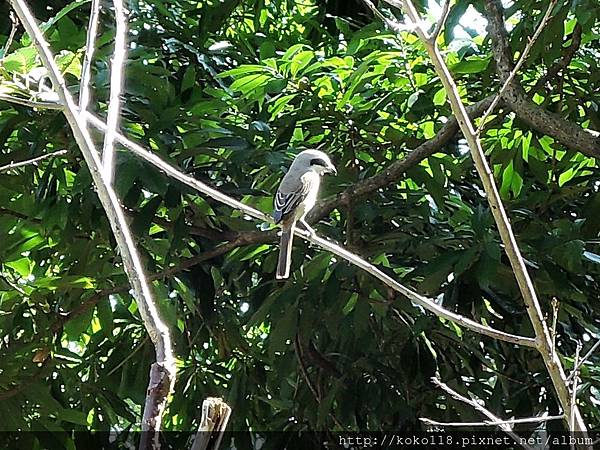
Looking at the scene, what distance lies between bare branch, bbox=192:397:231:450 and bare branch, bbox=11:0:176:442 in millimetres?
44

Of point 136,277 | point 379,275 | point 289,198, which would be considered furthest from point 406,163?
point 136,277

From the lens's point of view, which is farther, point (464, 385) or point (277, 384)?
point (277, 384)

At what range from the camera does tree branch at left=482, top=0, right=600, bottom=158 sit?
2.56m

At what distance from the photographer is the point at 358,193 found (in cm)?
281

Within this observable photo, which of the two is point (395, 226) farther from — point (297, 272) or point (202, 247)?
point (202, 247)

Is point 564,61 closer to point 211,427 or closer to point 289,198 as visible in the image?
point 289,198

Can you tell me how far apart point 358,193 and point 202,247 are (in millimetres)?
686

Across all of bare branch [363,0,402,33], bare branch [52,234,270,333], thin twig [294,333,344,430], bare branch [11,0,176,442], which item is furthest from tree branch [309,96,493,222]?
bare branch [11,0,176,442]

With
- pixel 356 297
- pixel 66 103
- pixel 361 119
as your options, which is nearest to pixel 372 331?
pixel 356 297

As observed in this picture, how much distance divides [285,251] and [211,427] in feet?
6.98

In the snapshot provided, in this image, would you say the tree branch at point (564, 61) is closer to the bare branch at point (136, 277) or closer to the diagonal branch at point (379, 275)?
the diagonal branch at point (379, 275)

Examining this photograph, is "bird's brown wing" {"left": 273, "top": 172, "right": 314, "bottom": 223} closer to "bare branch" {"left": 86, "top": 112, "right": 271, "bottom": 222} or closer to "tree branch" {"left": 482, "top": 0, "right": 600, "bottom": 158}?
"tree branch" {"left": 482, "top": 0, "right": 600, "bottom": 158}

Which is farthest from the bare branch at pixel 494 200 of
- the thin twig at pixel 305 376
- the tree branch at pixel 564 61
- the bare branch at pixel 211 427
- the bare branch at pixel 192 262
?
the thin twig at pixel 305 376

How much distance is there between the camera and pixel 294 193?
2.94 m
